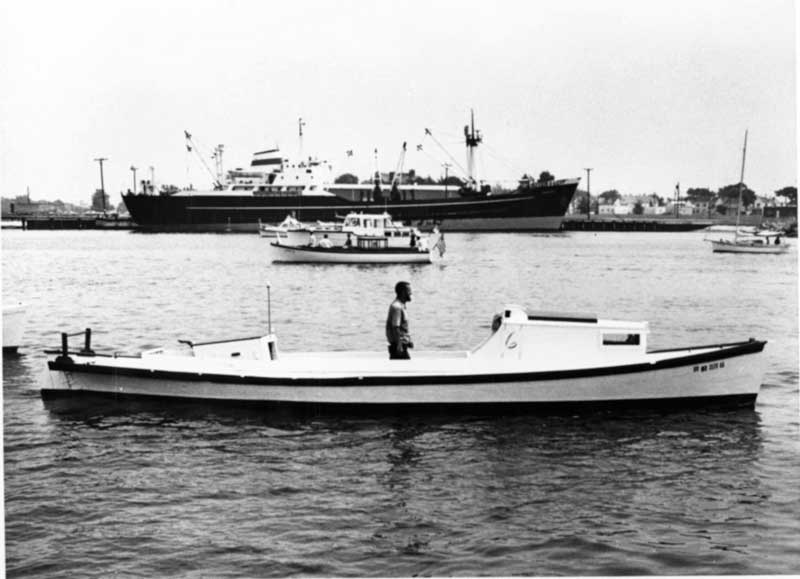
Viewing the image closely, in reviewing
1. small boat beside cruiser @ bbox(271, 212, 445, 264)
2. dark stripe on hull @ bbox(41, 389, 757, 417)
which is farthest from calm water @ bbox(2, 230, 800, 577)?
small boat beside cruiser @ bbox(271, 212, 445, 264)

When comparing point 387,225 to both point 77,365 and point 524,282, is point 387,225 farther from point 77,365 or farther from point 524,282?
Answer: point 77,365

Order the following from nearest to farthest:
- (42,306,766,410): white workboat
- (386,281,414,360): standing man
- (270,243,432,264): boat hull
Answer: (386,281,414,360): standing man → (42,306,766,410): white workboat → (270,243,432,264): boat hull

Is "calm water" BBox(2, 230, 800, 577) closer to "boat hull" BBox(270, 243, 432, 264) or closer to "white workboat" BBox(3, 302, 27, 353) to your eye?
"white workboat" BBox(3, 302, 27, 353)

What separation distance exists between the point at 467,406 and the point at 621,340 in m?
2.45

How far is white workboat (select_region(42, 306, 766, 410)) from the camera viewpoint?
11969mm

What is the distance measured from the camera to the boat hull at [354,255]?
145 ft

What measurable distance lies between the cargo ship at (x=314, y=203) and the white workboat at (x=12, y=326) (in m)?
65.7

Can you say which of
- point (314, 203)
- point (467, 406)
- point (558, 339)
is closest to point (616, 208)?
point (314, 203)

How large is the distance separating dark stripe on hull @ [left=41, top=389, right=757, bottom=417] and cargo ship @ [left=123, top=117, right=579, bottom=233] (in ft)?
231

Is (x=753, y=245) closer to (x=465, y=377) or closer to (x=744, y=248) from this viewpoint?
(x=744, y=248)

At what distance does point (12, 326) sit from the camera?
16891 mm

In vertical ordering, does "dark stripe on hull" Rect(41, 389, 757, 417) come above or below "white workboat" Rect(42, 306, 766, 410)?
below

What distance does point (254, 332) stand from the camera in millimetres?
20875

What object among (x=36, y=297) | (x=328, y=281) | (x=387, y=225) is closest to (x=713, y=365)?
(x=36, y=297)
